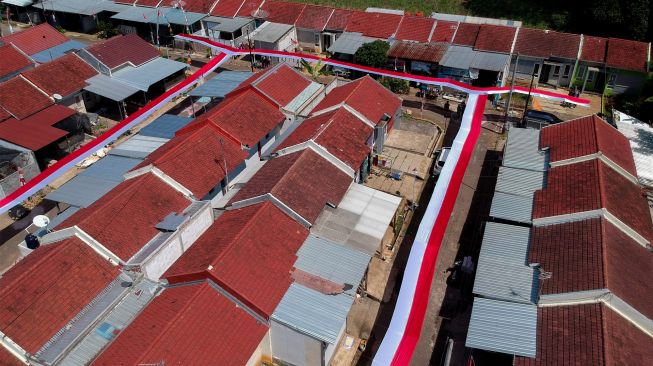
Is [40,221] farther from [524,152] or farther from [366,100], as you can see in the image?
[524,152]

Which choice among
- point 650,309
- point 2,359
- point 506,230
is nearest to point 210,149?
point 2,359

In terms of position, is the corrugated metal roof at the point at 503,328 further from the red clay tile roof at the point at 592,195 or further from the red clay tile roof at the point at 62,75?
the red clay tile roof at the point at 62,75

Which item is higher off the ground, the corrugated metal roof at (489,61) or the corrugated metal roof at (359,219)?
the corrugated metal roof at (489,61)

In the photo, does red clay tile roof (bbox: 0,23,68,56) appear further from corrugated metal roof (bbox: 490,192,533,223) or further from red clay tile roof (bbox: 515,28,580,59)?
red clay tile roof (bbox: 515,28,580,59)

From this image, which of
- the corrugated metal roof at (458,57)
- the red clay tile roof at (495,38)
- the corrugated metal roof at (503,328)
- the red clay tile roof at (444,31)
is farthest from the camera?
the red clay tile roof at (444,31)

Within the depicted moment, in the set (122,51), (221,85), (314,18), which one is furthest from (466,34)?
(122,51)

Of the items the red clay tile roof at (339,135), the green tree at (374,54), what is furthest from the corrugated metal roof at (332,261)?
the green tree at (374,54)

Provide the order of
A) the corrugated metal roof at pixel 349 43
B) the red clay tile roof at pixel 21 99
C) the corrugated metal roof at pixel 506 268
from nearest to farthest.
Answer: the corrugated metal roof at pixel 506 268
the red clay tile roof at pixel 21 99
the corrugated metal roof at pixel 349 43
